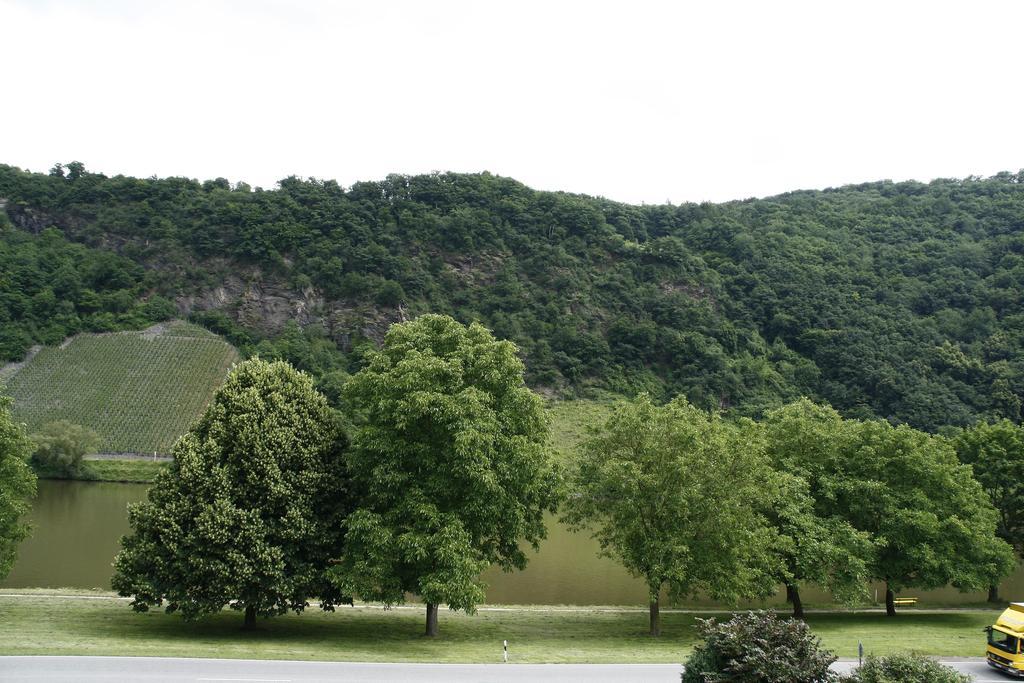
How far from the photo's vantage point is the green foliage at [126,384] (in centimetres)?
8306

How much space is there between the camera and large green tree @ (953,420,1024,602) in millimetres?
37250

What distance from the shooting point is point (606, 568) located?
44.3m

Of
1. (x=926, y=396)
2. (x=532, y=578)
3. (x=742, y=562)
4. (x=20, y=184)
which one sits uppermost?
(x=20, y=184)

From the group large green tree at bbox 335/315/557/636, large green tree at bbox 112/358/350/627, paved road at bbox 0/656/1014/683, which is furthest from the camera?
large green tree at bbox 335/315/557/636

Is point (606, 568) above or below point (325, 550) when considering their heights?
below

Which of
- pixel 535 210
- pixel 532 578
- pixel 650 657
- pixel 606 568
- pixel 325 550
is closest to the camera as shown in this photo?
pixel 650 657

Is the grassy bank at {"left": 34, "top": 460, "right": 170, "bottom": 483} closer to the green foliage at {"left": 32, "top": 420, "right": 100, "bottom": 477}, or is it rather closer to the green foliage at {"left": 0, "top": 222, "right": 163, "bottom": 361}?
the green foliage at {"left": 32, "top": 420, "right": 100, "bottom": 477}

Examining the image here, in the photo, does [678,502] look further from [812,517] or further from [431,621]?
[431,621]

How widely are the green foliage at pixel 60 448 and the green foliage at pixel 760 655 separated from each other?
7268 cm

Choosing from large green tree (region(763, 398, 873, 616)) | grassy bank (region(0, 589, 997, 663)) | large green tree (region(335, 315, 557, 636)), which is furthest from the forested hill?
large green tree (region(335, 315, 557, 636))

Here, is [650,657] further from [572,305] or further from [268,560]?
[572,305]

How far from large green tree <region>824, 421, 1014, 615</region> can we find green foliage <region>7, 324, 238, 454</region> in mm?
62907

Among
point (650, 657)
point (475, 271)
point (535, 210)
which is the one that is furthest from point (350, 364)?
point (650, 657)

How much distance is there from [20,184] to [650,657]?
505 ft
